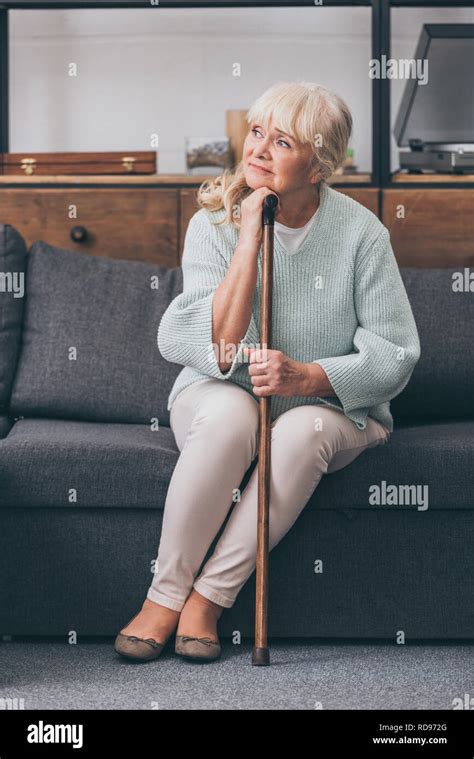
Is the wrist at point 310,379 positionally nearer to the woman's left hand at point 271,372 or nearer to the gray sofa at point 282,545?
the woman's left hand at point 271,372

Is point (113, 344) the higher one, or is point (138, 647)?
point (113, 344)

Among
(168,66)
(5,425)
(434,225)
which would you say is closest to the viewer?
(5,425)

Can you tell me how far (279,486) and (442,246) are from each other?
111 cm

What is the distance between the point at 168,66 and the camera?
3357 millimetres

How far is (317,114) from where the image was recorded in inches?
85.9

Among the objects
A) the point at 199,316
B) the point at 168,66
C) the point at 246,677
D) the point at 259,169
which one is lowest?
the point at 246,677

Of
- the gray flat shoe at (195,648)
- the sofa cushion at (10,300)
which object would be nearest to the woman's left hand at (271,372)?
the gray flat shoe at (195,648)

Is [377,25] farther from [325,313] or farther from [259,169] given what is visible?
[325,313]

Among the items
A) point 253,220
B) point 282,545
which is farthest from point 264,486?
point 253,220

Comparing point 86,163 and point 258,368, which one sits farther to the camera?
point 86,163

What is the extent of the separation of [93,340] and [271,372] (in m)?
0.66

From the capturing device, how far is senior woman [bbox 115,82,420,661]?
206cm
